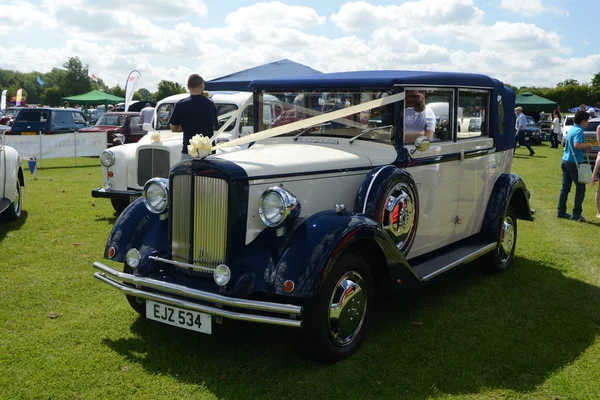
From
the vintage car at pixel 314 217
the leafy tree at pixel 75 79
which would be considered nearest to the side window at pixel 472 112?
the vintage car at pixel 314 217

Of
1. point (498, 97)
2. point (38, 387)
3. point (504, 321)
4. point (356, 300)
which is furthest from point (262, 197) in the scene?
point (498, 97)

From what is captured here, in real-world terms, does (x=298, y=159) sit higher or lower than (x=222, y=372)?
higher

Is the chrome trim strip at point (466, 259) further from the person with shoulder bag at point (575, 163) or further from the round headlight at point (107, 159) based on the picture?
the round headlight at point (107, 159)

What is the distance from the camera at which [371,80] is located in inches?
189

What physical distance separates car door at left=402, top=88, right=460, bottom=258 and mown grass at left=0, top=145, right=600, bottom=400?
664 millimetres

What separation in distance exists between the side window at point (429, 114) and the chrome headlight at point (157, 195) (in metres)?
2.05

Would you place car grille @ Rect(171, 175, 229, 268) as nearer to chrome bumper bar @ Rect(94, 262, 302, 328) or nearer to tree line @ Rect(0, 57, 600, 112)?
chrome bumper bar @ Rect(94, 262, 302, 328)

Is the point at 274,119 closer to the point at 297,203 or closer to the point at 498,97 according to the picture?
the point at 297,203

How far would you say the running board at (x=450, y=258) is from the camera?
4.83 m

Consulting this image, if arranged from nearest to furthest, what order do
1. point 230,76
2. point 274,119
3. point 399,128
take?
point 399,128 < point 274,119 < point 230,76

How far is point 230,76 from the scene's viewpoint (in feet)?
47.7

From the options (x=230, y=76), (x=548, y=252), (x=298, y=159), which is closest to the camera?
(x=298, y=159)

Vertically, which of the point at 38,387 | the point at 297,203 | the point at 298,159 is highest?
the point at 298,159

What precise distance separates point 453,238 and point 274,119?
7.05ft
